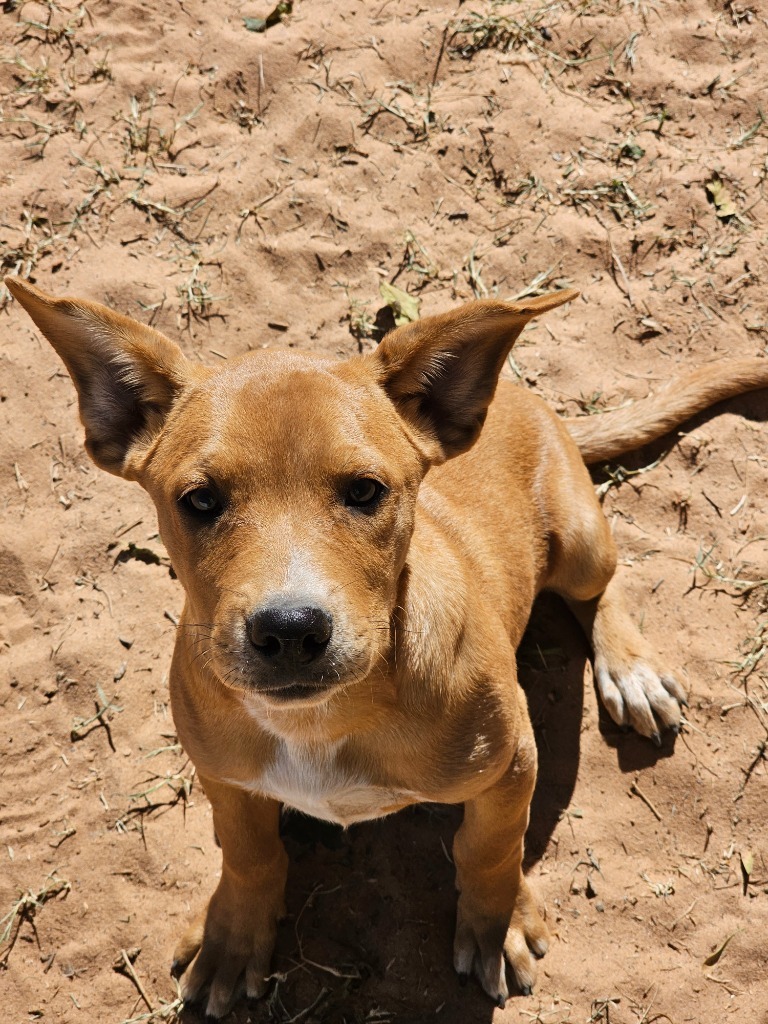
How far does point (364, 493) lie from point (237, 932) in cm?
242

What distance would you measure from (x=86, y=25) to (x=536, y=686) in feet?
17.9

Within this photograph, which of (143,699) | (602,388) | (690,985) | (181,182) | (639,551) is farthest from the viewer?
(181,182)

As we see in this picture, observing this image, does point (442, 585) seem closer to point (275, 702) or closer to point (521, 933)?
point (275, 702)

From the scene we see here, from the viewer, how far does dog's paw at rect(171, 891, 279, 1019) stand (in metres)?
4.59

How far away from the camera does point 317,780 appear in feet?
12.3

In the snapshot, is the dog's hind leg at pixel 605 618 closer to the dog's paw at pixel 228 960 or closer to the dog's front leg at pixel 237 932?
the dog's front leg at pixel 237 932

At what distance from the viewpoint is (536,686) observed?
5.44 metres

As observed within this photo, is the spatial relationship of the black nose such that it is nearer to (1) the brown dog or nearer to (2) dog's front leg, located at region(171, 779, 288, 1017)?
(1) the brown dog

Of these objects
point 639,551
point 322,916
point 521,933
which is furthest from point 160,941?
point 639,551

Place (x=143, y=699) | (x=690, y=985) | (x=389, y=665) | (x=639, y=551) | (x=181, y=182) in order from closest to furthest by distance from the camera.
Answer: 1. (x=389, y=665)
2. (x=690, y=985)
3. (x=143, y=699)
4. (x=639, y=551)
5. (x=181, y=182)

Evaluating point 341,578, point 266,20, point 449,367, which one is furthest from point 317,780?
point 266,20

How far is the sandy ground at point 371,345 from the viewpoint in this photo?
4.79 metres

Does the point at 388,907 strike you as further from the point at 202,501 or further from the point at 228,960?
the point at 202,501

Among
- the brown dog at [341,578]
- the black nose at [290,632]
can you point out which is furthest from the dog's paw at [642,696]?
the black nose at [290,632]
